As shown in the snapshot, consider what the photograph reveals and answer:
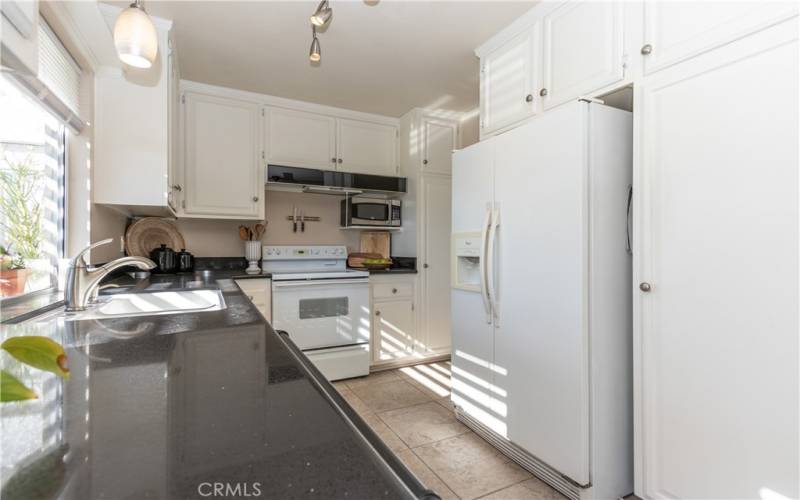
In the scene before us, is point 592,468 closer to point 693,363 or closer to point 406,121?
point 693,363

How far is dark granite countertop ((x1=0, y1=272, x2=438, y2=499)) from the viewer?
33cm

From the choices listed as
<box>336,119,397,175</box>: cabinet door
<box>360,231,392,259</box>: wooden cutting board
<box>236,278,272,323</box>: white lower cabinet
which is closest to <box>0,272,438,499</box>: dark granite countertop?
<box>236,278,272,323</box>: white lower cabinet

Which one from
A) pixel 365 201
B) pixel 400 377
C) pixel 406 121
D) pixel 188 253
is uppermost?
pixel 406 121

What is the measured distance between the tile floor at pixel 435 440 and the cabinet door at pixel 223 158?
5.47 ft

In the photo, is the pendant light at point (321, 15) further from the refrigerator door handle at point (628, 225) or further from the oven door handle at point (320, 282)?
the oven door handle at point (320, 282)

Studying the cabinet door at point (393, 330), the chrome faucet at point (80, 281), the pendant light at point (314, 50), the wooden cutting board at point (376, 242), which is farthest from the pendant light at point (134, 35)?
the wooden cutting board at point (376, 242)

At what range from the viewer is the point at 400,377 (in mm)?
3086

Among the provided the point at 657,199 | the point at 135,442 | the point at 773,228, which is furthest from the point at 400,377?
the point at 135,442

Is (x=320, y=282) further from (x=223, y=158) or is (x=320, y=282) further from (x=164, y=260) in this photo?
(x=223, y=158)

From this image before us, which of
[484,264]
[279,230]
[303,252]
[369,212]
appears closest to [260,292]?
[303,252]

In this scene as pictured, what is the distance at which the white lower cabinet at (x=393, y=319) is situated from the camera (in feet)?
10.5

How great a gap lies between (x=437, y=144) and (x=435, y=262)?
110cm

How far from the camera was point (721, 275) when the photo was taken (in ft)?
4.11

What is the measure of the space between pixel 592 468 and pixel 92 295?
205 cm
